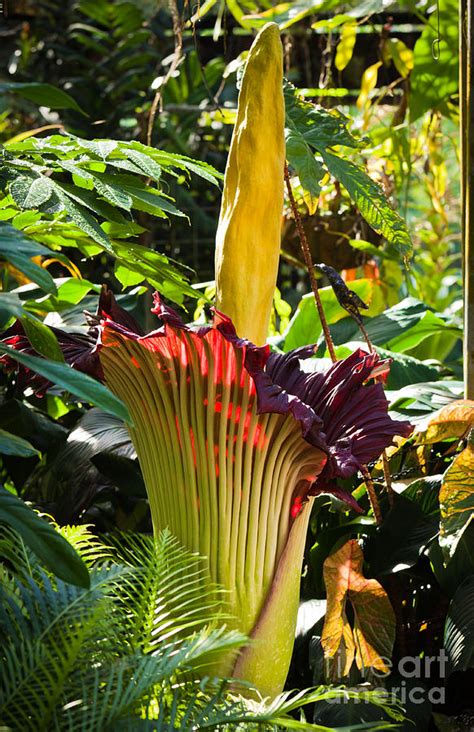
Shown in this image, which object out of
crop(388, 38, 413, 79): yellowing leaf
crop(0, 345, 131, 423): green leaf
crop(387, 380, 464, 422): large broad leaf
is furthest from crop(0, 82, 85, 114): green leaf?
crop(388, 38, 413, 79): yellowing leaf

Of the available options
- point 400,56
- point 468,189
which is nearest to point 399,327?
point 468,189

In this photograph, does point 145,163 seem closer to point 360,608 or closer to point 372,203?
point 372,203

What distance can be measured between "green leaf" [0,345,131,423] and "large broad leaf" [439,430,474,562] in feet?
1.80

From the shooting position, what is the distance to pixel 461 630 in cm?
104

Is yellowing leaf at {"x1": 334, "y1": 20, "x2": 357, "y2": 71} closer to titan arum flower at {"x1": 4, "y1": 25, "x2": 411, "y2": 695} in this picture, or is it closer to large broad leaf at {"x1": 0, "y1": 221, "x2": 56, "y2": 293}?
titan arum flower at {"x1": 4, "y1": 25, "x2": 411, "y2": 695}

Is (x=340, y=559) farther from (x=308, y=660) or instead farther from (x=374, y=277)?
(x=374, y=277)

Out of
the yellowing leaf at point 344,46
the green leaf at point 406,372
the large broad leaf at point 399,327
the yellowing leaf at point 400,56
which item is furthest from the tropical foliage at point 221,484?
the yellowing leaf at point 400,56

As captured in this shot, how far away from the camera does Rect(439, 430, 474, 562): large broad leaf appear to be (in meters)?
1.05

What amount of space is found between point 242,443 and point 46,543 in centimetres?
32

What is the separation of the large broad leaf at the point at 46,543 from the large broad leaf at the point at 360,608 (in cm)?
51

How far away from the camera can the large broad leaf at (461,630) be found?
1019 millimetres

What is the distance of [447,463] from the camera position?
4.36 feet

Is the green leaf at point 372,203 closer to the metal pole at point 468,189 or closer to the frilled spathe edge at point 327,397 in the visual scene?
the metal pole at point 468,189

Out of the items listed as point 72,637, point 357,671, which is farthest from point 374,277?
point 72,637
